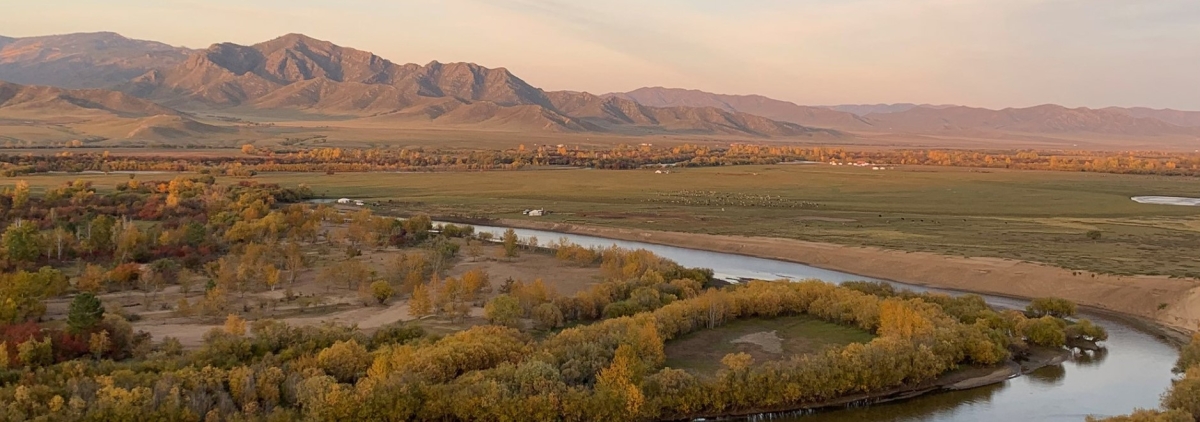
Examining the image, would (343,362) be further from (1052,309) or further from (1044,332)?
(1052,309)

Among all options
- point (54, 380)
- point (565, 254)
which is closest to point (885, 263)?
point (565, 254)

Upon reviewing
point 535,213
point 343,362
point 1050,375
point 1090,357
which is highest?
point 343,362

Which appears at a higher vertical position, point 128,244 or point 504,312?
point 504,312

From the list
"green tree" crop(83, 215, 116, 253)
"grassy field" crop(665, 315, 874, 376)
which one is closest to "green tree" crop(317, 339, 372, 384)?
"grassy field" crop(665, 315, 874, 376)

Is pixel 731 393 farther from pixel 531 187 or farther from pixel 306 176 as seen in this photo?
pixel 306 176

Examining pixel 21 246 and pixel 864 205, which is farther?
pixel 864 205

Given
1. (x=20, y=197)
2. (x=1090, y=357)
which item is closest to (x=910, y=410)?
(x=1090, y=357)
